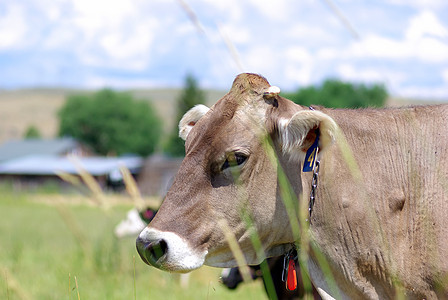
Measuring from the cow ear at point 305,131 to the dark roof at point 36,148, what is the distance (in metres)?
84.8

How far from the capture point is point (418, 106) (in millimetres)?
3678

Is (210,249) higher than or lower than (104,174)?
higher

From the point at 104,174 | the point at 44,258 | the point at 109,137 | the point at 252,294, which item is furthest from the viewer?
the point at 109,137

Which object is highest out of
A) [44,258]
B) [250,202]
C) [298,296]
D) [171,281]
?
[250,202]

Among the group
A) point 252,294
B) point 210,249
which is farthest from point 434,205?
point 252,294

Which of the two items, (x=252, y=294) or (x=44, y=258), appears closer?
(x=252, y=294)

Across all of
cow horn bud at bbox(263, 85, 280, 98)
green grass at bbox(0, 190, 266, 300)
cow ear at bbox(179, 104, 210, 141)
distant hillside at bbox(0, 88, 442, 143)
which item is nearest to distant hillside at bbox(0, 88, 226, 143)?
distant hillside at bbox(0, 88, 442, 143)

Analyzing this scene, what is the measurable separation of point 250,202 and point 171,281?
17.0ft

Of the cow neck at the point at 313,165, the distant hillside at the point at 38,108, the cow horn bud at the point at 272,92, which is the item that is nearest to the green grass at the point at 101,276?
the cow neck at the point at 313,165

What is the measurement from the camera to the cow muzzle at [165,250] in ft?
10.0

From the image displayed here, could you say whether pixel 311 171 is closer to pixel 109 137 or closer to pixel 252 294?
pixel 252 294

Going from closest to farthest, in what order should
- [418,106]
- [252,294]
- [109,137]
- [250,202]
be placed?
[250,202] → [418,106] → [252,294] → [109,137]

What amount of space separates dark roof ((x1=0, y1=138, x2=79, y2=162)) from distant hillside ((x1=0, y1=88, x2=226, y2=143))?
4768cm

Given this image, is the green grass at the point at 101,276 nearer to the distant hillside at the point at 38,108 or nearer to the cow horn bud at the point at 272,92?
the cow horn bud at the point at 272,92
